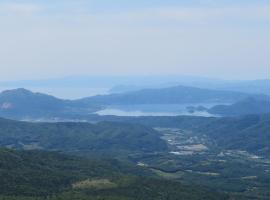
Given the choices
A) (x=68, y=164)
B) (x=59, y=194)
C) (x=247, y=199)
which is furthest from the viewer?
(x=68, y=164)

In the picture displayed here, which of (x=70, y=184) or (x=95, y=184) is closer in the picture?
(x=95, y=184)

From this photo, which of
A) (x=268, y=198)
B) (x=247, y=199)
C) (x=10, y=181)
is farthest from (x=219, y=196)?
(x=10, y=181)

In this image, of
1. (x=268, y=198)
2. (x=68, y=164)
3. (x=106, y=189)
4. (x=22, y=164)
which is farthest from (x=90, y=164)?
(x=268, y=198)

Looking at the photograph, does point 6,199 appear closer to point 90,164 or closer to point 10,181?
point 10,181

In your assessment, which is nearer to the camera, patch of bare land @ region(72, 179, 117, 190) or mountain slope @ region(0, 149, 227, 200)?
mountain slope @ region(0, 149, 227, 200)

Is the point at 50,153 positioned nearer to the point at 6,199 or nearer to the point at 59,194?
the point at 59,194

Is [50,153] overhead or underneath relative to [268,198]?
overhead

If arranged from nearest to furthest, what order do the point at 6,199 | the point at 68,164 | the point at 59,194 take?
1. the point at 6,199
2. the point at 59,194
3. the point at 68,164

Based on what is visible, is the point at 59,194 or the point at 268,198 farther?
the point at 268,198

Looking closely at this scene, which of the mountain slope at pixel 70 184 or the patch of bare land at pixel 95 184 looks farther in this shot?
the patch of bare land at pixel 95 184
